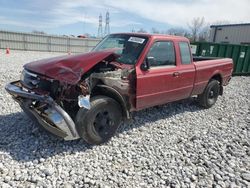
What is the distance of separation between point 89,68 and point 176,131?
95.1 inches

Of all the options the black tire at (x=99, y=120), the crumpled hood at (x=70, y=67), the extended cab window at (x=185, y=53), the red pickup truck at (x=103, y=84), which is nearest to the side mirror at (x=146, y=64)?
the red pickup truck at (x=103, y=84)

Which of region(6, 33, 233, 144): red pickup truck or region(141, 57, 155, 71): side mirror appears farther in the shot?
region(141, 57, 155, 71): side mirror

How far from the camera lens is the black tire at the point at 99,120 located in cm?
374

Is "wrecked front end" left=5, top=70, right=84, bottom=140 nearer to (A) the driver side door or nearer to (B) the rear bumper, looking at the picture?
(B) the rear bumper

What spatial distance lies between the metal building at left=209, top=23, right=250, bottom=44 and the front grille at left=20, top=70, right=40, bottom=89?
22.9 m

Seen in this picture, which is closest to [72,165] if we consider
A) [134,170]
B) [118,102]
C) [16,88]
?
[134,170]

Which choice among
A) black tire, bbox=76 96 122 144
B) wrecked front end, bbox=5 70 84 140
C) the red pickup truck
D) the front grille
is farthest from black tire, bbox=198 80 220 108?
the front grille

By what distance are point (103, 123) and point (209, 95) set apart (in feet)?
12.8

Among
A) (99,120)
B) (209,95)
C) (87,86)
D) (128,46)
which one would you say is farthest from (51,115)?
(209,95)

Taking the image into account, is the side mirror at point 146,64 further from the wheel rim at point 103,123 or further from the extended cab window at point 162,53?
the wheel rim at point 103,123

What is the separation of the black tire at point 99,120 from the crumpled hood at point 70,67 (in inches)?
21.8

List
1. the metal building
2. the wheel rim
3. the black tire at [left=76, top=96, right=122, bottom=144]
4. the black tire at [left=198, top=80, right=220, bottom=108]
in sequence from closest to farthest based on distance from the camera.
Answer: the black tire at [left=76, top=96, right=122, bottom=144] → the wheel rim → the black tire at [left=198, top=80, right=220, bottom=108] → the metal building

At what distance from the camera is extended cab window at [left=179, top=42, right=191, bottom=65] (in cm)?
544

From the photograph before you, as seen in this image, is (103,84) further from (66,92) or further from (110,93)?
(66,92)
